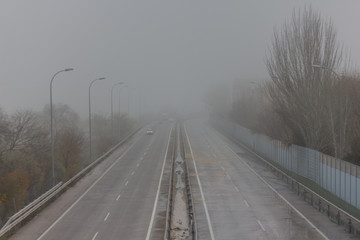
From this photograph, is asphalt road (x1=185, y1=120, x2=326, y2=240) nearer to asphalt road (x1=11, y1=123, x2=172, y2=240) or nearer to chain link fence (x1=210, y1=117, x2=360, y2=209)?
asphalt road (x1=11, y1=123, x2=172, y2=240)

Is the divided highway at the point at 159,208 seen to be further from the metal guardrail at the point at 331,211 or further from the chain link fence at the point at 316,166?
the chain link fence at the point at 316,166

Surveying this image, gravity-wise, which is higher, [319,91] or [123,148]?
[319,91]

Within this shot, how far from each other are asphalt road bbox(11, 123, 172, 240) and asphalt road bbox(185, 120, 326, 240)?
3228 mm

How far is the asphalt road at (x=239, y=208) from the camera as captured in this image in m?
22.8

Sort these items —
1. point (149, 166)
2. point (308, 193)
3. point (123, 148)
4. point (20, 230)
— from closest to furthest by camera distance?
1. point (20, 230)
2. point (308, 193)
3. point (149, 166)
4. point (123, 148)

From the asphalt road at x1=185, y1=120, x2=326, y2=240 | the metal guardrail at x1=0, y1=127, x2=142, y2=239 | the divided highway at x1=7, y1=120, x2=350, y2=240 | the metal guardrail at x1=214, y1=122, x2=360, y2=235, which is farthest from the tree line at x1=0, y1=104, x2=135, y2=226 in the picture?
the metal guardrail at x1=214, y1=122, x2=360, y2=235

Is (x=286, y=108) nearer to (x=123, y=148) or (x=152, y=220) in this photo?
(x=152, y=220)

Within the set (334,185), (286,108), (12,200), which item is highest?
(286,108)

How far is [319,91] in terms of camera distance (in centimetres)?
3825

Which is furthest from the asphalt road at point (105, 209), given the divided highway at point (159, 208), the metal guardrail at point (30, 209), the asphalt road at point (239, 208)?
the asphalt road at point (239, 208)

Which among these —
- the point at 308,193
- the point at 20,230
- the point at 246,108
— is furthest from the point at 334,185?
the point at 246,108

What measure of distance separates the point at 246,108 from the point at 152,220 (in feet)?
194

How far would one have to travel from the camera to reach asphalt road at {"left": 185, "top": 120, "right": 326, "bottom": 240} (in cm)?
2280

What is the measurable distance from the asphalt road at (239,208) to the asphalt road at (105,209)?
3228 millimetres
